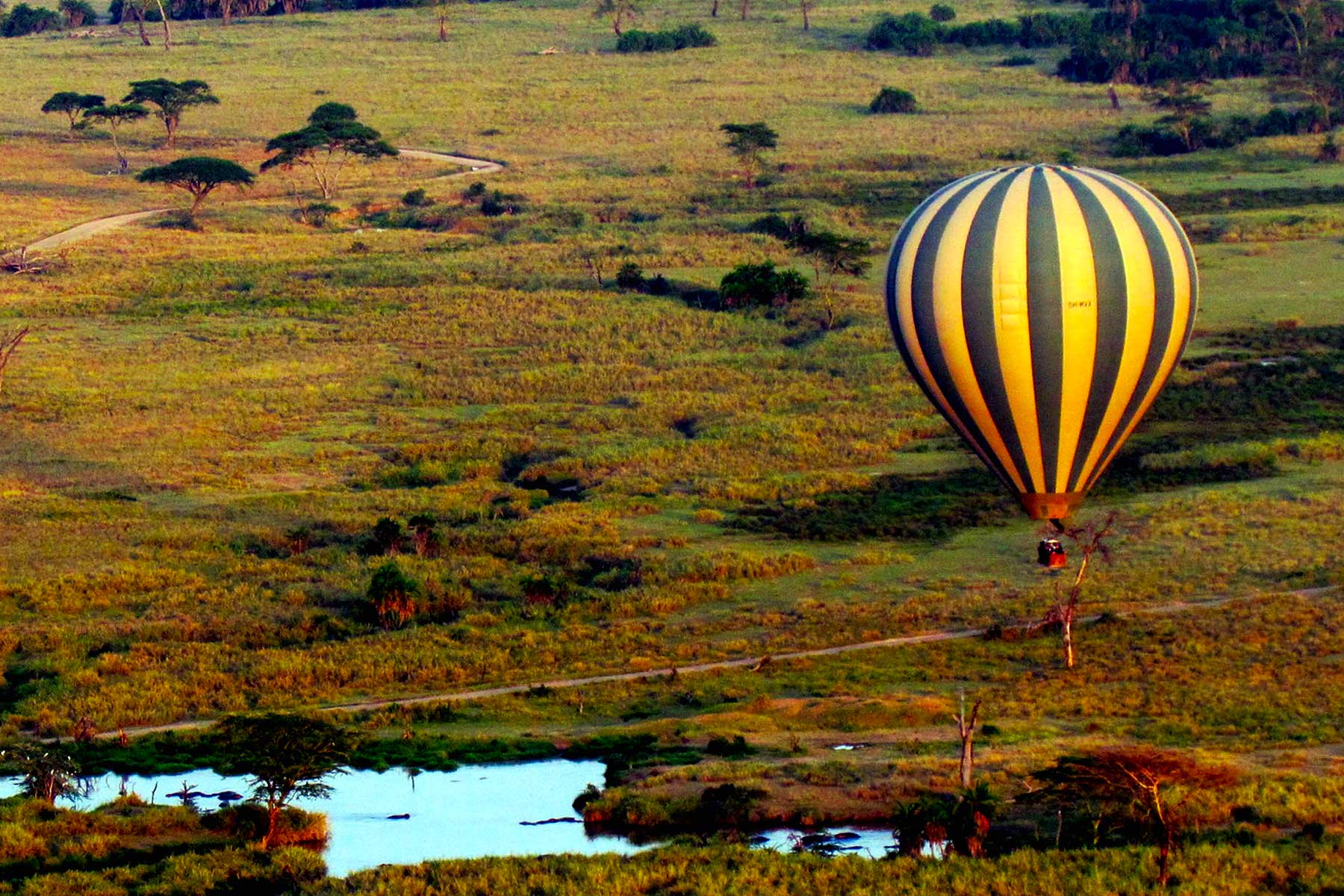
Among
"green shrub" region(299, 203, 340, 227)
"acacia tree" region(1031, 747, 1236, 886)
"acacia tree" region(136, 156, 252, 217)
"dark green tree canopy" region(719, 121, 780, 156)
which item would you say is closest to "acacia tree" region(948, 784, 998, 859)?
"acacia tree" region(1031, 747, 1236, 886)

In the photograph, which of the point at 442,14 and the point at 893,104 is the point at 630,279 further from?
the point at 442,14

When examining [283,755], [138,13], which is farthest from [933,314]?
[138,13]

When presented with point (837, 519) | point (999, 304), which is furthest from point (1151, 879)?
point (837, 519)

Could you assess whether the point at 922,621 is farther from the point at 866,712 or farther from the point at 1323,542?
the point at 1323,542

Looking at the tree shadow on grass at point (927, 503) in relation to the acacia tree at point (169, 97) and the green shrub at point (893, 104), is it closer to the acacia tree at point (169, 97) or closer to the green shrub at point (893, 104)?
the acacia tree at point (169, 97)

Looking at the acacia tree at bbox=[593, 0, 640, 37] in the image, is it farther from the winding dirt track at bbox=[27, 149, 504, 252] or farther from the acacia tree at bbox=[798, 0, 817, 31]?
the winding dirt track at bbox=[27, 149, 504, 252]

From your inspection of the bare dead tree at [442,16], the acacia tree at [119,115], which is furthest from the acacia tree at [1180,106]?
the bare dead tree at [442,16]
